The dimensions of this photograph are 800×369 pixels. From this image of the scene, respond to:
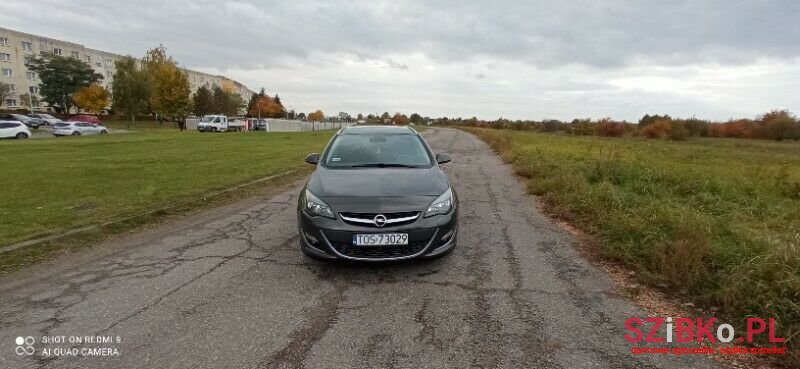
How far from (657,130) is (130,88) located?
67171 millimetres

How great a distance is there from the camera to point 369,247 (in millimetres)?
3766

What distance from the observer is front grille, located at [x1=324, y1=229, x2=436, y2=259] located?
3764 millimetres

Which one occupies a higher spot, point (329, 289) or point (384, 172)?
point (384, 172)

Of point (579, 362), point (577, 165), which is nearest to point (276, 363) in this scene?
point (579, 362)

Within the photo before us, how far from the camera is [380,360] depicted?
2.67m

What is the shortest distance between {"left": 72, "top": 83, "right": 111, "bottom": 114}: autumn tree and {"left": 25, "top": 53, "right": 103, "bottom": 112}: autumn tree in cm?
306

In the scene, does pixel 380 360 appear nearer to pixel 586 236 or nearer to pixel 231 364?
pixel 231 364

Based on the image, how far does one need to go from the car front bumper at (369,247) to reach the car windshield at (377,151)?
1279 mm

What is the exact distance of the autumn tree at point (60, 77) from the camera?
5572cm

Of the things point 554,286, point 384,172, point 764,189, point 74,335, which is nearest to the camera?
point 74,335

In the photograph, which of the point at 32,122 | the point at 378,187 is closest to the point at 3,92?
the point at 32,122

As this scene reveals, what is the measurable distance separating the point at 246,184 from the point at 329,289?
618cm

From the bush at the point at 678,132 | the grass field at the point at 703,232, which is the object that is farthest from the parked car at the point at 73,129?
the bush at the point at 678,132

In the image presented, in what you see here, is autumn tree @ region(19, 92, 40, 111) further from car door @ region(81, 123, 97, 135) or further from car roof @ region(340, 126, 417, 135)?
car roof @ region(340, 126, 417, 135)
